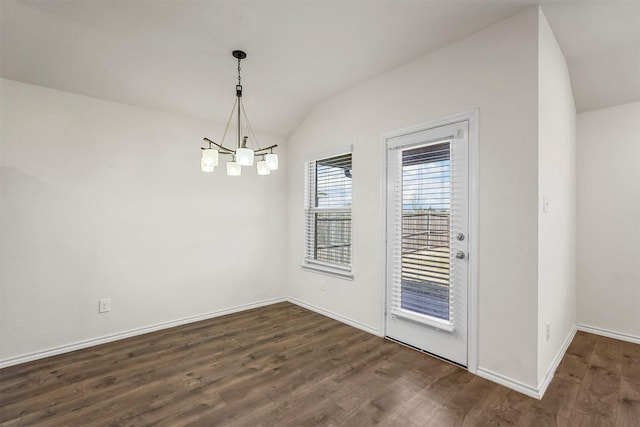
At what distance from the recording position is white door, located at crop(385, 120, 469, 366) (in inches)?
98.5

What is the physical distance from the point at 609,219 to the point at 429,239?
2183 mm

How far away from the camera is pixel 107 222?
305 centimetres

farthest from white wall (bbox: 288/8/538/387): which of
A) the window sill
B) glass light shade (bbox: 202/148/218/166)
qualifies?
glass light shade (bbox: 202/148/218/166)

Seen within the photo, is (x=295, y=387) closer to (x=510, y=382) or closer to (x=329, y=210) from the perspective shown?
(x=510, y=382)

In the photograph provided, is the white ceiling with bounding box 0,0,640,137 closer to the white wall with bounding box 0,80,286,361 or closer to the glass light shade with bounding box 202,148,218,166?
the white wall with bounding box 0,80,286,361

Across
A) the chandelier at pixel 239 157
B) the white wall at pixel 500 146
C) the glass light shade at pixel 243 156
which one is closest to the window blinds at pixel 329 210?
the white wall at pixel 500 146

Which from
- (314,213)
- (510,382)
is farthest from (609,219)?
(314,213)

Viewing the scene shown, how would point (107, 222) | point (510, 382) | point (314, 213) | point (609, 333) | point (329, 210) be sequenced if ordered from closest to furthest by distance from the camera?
point (510, 382)
point (107, 222)
point (609, 333)
point (329, 210)
point (314, 213)

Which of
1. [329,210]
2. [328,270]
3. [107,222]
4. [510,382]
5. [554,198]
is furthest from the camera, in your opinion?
[329,210]

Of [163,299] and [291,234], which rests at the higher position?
[291,234]

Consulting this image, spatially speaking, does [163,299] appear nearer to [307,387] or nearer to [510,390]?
[307,387]

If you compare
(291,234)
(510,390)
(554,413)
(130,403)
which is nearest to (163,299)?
(130,403)

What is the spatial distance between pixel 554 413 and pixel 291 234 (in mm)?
3356

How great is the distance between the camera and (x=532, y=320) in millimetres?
2107
